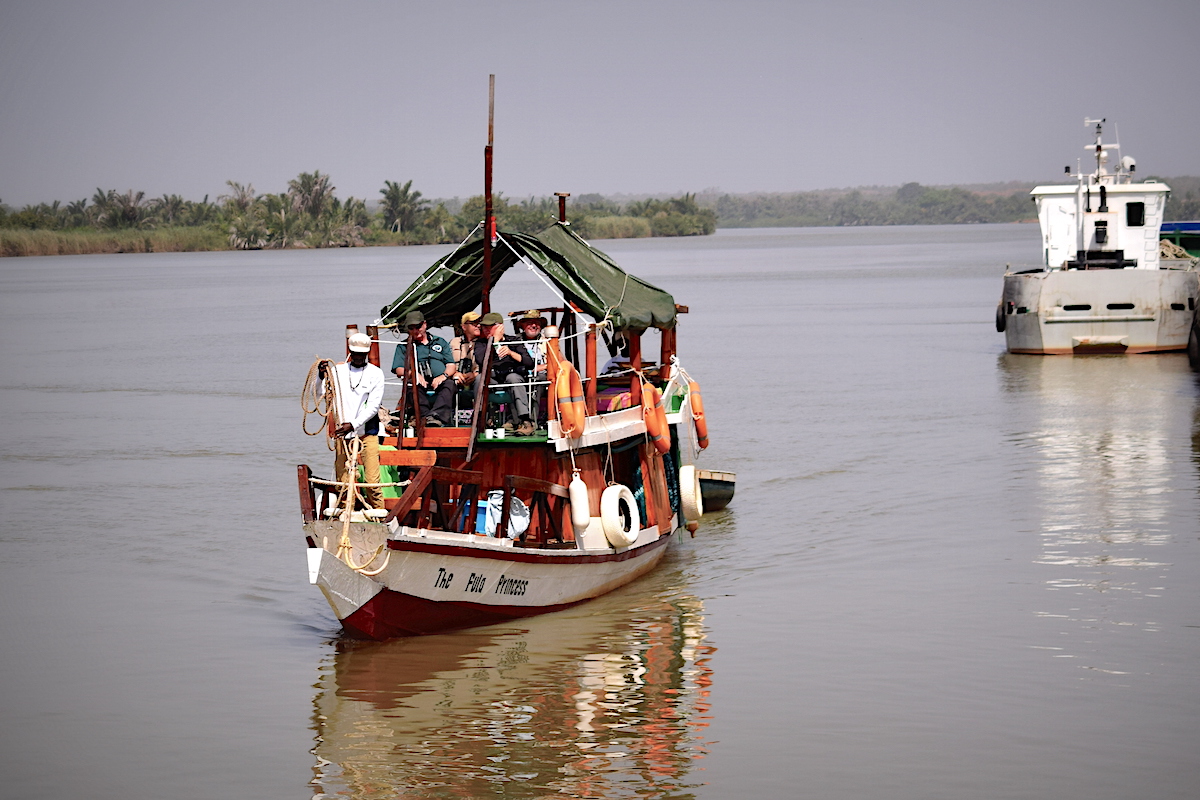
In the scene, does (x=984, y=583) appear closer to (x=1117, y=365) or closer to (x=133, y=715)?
(x=133, y=715)

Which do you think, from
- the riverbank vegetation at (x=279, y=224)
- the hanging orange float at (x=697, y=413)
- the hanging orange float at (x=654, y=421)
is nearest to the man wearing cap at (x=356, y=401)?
the hanging orange float at (x=654, y=421)

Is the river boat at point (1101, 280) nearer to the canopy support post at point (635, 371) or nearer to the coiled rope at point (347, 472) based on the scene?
the canopy support post at point (635, 371)

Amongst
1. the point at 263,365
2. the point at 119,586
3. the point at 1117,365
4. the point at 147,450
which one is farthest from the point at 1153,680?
the point at 263,365

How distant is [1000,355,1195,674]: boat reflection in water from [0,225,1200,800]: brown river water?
0.10 metres

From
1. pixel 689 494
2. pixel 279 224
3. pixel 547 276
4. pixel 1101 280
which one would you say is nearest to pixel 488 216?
pixel 547 276

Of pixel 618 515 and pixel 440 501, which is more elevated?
pixel 440 501

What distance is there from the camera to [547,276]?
1530cm

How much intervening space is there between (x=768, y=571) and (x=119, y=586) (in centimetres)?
774

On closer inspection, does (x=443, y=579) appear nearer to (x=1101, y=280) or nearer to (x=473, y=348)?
(x=473, y=348)

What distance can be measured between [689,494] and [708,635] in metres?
3.75

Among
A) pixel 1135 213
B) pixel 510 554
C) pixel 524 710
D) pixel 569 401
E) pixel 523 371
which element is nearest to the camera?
pixel 524 710

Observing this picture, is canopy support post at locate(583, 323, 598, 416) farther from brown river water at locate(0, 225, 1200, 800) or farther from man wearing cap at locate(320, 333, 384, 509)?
man wearing cap at locate(320, 333, 384, 509)

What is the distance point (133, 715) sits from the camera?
1241 centimetres

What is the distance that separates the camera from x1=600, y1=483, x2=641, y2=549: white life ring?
49.7 feet
